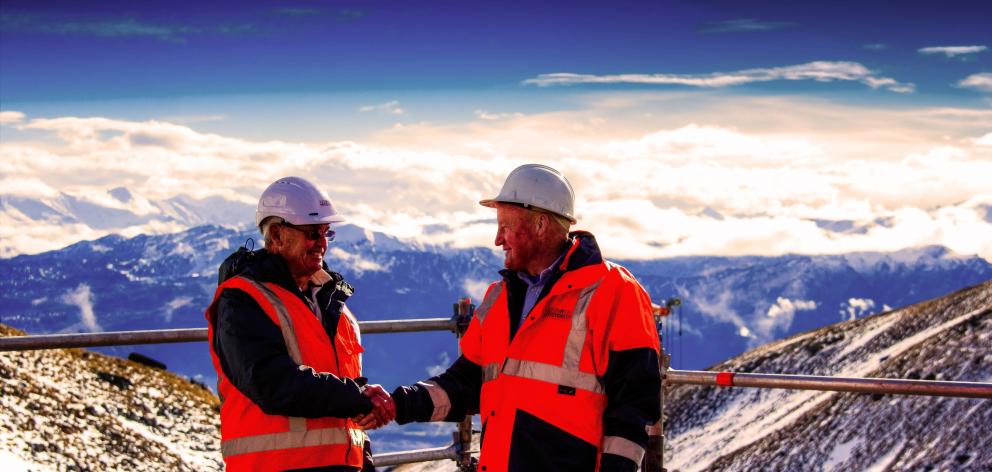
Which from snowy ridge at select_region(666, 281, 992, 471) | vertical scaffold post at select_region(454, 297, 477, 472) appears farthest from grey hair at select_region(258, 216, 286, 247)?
snowy ridge at select_region(666, 281, 992, 471)

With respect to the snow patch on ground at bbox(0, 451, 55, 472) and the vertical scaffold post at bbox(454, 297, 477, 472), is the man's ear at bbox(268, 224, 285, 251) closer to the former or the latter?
the vertical scaffold post at bbox(454, 297, 477, 472)

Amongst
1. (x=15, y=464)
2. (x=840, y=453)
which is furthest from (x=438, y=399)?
(x=840, y=453)

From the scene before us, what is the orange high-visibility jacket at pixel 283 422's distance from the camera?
591 cm

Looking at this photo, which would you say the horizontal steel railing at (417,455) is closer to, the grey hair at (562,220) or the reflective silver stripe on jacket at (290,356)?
the reflective silver stripe on jacket at (290,356)

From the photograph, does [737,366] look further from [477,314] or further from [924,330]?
[477,314]

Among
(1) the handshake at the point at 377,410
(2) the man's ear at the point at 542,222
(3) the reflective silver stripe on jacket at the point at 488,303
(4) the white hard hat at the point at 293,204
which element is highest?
(4) the white hard hat at the point at 293,204

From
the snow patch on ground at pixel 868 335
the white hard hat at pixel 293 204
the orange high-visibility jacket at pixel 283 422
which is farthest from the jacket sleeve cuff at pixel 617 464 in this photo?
the snow patch on ground at pixel 868 335

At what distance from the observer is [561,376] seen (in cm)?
574

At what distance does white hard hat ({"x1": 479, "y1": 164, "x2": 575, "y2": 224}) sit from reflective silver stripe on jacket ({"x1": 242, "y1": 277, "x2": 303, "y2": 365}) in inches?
58.7

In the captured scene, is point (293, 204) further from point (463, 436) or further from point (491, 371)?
point (463, 436)

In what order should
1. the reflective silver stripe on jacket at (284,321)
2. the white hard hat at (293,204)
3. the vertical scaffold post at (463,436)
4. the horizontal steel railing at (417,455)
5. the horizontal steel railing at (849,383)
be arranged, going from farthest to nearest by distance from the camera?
the vertical scaffold post at (463,436) → the horizontal steel railing at (417,455) → the horizontal steel railing at (849,383) → the white hard hat at (293,204) → the reflective silver stripe on jacket at (284,321)

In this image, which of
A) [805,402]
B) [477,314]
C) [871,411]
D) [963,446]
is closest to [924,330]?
[805,402]

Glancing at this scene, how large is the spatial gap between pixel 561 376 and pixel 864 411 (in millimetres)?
18700

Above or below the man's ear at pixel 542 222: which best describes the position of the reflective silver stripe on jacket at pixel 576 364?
below
